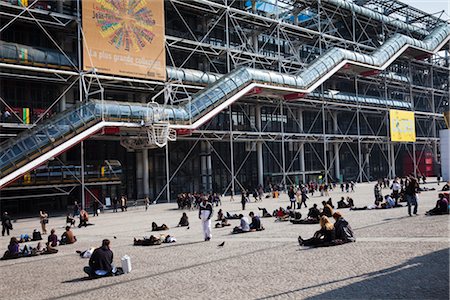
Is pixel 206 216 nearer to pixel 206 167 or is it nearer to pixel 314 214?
pixel 314 214

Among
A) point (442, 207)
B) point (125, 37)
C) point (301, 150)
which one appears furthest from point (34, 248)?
point (301, 150)

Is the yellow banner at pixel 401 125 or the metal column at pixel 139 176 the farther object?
the yellow banner at pixel 401 125

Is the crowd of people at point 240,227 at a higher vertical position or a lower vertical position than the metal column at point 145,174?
lower

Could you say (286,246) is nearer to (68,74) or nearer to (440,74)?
(68,74)

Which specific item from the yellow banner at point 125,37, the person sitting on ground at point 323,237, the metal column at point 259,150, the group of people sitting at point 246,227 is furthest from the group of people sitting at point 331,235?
the metal column at point 259,150

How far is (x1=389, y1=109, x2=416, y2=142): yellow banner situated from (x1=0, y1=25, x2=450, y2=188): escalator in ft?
18.1

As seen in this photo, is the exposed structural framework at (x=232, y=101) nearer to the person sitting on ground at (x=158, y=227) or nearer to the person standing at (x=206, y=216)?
the person sitting on ground at (x=158, y=227)

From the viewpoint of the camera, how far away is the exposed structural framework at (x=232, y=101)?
25531 millimetres

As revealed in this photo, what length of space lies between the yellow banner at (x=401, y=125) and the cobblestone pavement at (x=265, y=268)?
32.5m

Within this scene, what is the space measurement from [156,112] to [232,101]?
5835mm

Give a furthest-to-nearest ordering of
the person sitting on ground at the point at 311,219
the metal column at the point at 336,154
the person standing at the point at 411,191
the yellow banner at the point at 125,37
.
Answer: the metal column at the point at 336,154 → the yellow banner at the point at 125,37 → the person sitting on ground at the point at 311,219 → the person standing at the point at 411,191

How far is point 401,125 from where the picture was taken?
156ft

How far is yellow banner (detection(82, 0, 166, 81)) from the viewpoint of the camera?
27.2m

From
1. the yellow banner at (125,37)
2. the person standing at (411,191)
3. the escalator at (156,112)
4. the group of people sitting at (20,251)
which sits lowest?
the group of people sitting at (20,251)
